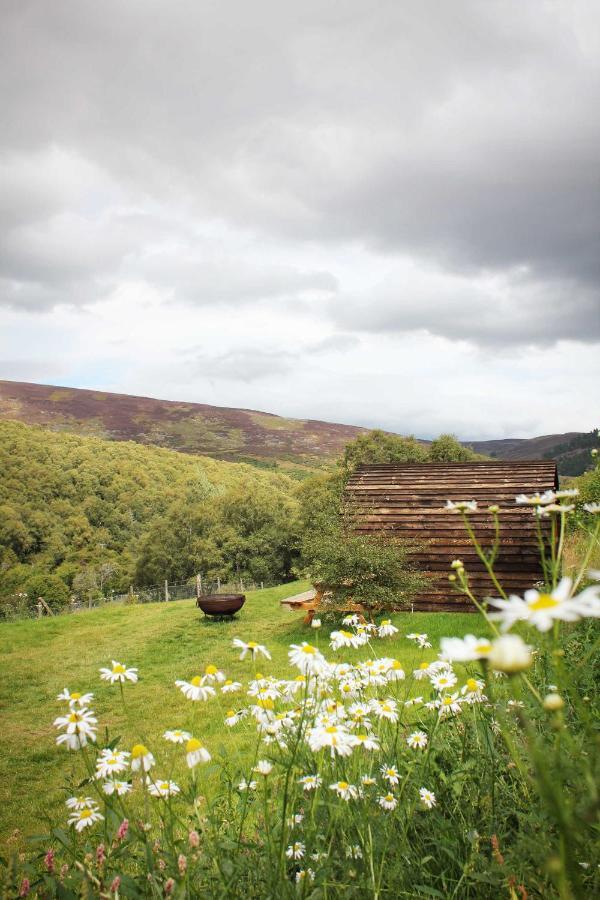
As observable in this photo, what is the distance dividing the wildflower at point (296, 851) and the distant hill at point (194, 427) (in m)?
68.5

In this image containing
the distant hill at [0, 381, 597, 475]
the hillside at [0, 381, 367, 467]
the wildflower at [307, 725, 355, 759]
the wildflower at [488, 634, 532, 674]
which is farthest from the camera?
the hillside at [0, 381, 367, 467]

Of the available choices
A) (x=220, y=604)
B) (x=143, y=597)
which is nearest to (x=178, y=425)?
(x=143, y=597)

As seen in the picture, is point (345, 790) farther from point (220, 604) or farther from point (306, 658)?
point (220, 604)

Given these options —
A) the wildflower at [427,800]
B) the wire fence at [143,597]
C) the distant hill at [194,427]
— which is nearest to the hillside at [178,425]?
the distant hill at [194,427]

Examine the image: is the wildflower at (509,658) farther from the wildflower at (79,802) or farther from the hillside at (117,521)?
the hillside at (117,521)

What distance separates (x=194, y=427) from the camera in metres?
86.7

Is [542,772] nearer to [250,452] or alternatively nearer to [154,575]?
[154,575]

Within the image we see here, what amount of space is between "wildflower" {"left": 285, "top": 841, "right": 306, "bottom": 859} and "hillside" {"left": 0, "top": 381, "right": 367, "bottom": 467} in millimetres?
71419

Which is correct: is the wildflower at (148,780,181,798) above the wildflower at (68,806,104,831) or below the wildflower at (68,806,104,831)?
above

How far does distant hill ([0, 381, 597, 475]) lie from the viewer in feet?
243

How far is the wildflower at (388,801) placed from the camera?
1935 mm

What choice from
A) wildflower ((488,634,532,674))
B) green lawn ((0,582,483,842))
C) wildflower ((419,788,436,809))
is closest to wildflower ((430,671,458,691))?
wildflower ((419,788,436,809))

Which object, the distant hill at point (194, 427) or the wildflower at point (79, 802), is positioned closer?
the wildflower at point (79, 802)

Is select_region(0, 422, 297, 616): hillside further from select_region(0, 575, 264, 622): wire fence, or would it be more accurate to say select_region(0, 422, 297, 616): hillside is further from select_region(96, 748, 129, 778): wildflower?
select_region(96, 748, 129, 778): wildflower
